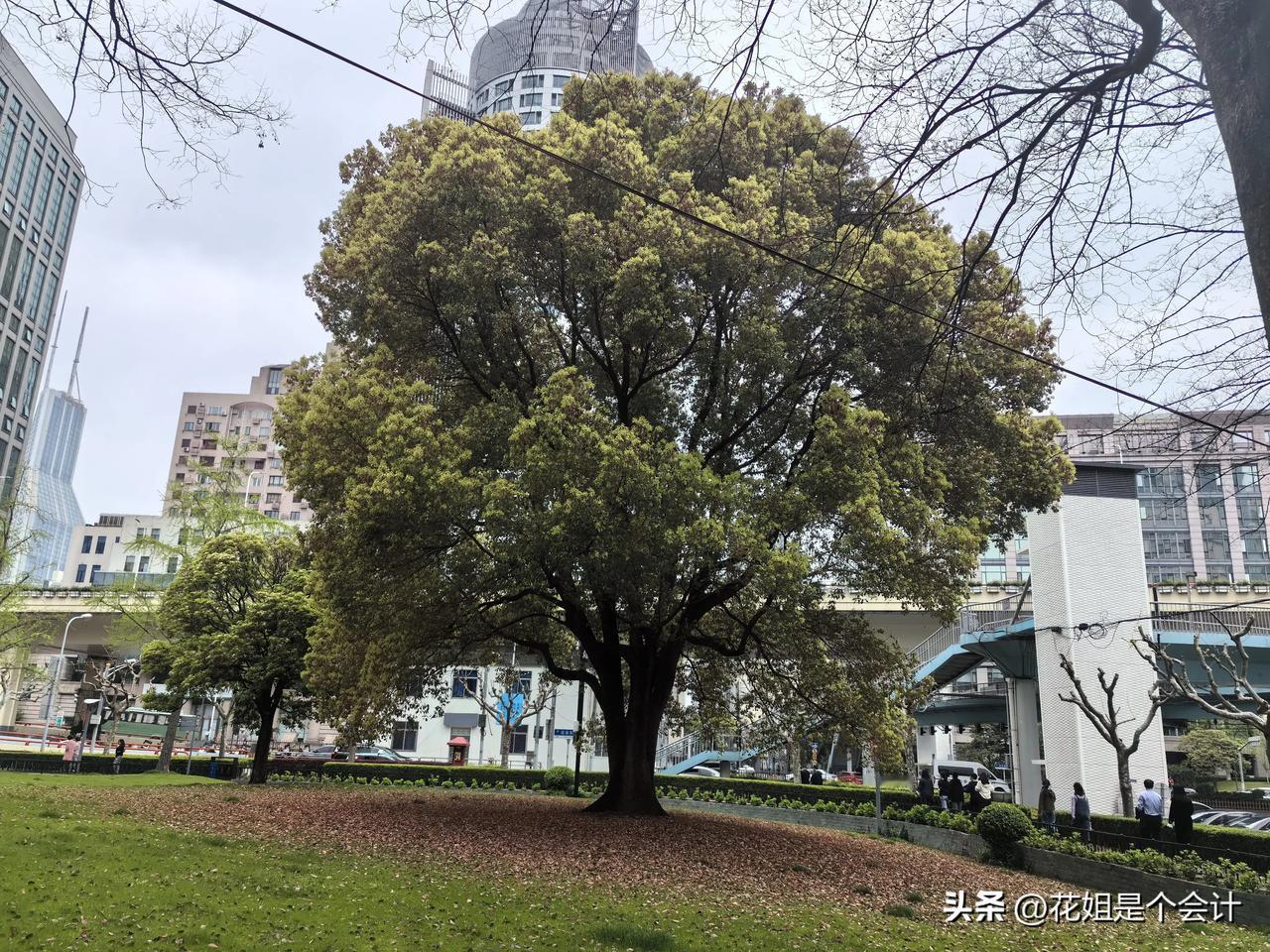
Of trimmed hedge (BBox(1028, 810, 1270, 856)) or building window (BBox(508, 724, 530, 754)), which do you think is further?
building window (BBox(508, 724, 530, 754))

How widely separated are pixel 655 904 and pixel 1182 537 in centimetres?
8487

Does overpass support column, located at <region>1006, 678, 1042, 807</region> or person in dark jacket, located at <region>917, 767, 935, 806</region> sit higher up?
overpass support column, located at <region>1006, 678, 1042, 807</region>

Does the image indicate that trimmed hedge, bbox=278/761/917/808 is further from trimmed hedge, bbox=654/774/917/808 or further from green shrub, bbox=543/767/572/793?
green shrub, bbox=543/767/572/793

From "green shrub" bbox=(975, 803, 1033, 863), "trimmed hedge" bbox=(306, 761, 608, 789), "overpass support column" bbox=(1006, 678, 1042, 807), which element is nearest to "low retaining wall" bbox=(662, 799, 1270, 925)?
"green shrub" bbox=(975, 803, 1033, 863)

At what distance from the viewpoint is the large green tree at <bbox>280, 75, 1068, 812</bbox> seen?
1285 cm

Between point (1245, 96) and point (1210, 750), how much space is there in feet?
175

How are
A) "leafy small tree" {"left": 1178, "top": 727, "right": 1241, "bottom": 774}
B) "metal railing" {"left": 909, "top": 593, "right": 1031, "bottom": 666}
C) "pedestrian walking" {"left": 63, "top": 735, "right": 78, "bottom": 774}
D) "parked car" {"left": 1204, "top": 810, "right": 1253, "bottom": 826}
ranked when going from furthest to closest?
1. "leafy small tree" {"left": 1178, "top": 727, "right": 1241, "bottom": 774}
2. "metal railing" {"left": 909, "top": 593, "right": 1031, "bottom": 666}
3. "pedestrian walking" {"left": 63, "top": 735, "right": 78, "bottom": 774}
4. "parked car" {"left": 1204, "top": 810, "right": 1253, "bottom": 826}

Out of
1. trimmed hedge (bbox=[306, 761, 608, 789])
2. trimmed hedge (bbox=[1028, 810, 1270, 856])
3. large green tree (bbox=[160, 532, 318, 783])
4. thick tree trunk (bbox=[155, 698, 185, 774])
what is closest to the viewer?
trimmed hedge (bbox=[1028, 810, 1270, 856])

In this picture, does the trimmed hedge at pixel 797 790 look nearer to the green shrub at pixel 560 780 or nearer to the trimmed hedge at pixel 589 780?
the trimmed hedge at pixel 589 780

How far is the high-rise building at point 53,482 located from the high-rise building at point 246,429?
40.0 feet

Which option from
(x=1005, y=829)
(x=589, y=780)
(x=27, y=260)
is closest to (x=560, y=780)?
(x=589, y=780)

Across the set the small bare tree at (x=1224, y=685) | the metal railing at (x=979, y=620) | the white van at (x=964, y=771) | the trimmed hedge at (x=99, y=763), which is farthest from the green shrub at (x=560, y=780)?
the white van at (x=964, y=771)

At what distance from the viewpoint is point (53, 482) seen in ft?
468

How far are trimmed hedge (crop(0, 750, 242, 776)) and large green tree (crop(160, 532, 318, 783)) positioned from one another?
6.78 metres
